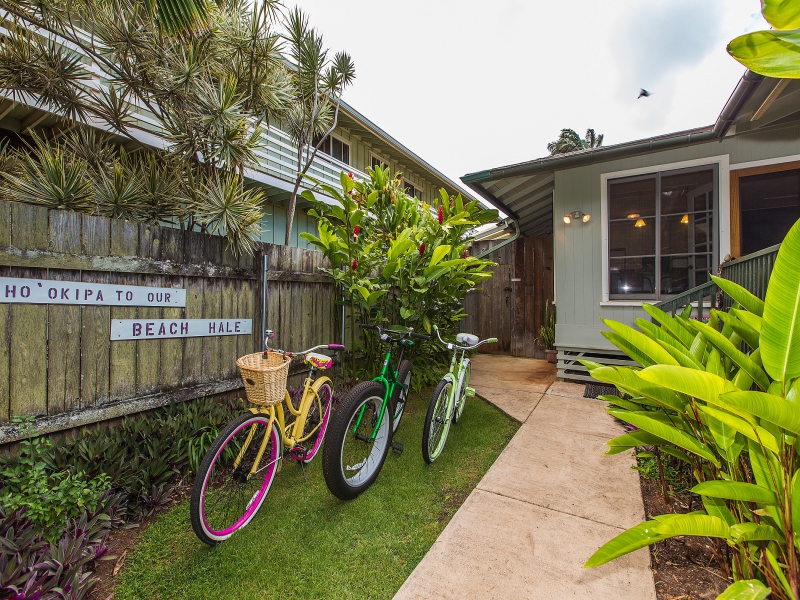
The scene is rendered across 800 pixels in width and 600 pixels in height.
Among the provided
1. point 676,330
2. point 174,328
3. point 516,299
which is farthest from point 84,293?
point 516,299

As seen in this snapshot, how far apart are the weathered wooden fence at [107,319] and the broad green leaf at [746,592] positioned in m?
2.92

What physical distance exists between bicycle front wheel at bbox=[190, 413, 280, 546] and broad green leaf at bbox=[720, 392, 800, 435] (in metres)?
1.89

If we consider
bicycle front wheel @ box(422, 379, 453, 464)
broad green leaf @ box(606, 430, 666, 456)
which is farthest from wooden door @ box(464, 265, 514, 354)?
broad green leaf @ box(606, 430, 666, 456)

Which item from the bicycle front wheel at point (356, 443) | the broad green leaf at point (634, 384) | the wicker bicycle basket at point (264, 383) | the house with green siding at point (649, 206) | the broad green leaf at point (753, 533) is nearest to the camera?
the broad green leaf at point (753, 533)

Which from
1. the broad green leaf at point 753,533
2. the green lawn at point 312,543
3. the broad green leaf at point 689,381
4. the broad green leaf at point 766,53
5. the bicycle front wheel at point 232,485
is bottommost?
the green lawn at point 312,543

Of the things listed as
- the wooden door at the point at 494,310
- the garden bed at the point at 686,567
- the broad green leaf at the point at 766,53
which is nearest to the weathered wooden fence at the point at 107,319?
the garden bed at the point at 686,567

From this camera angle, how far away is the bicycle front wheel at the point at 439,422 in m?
2.48

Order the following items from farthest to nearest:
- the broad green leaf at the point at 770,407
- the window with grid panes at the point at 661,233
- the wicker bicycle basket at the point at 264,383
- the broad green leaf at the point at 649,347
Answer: the window with grid panes at the point at 661,233 < the wicker bicycle basket at the point at 264,383 < the broad green leaf at the point at 649,347 < the broad green leaf at the point at 770,407

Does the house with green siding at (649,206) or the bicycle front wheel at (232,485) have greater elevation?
the house with green siding at (649,206)

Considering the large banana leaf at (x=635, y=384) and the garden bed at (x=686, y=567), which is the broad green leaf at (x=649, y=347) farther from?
the garden bed at (x=686, y=567)

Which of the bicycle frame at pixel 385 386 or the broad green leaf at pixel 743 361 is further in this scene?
the bicycle frame at pixel 385 386

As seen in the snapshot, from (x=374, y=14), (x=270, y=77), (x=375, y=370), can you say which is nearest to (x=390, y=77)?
(x=374, y=14)

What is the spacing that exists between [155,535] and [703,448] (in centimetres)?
248

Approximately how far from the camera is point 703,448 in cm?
128
